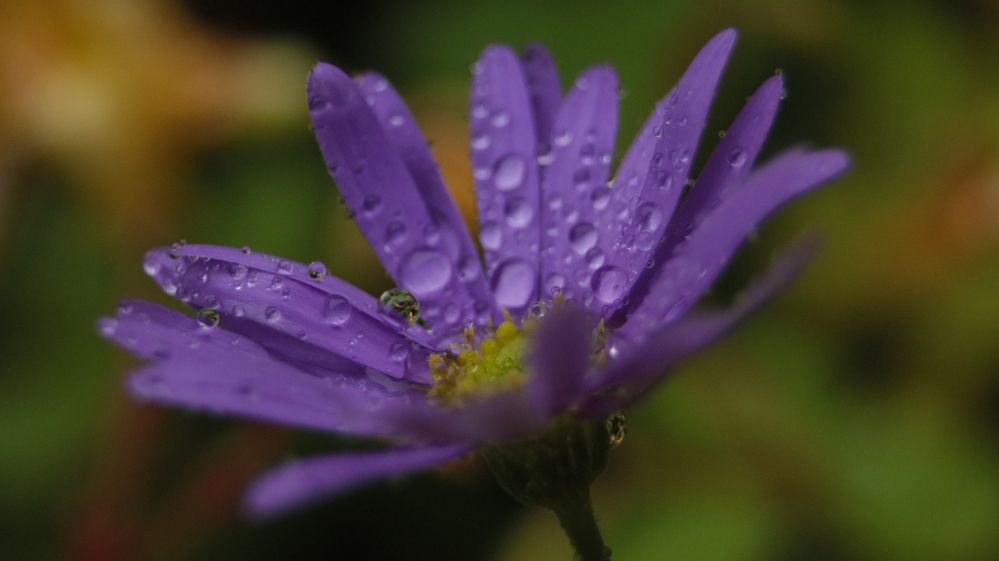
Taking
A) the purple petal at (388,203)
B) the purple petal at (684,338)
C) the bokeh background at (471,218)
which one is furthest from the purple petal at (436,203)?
the bokeh background at (471,218)

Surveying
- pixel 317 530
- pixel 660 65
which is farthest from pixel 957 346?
pixel 317 530

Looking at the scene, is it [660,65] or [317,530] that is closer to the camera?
[317,530]

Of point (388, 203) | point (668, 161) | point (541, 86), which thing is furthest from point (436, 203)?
point (668, 161)

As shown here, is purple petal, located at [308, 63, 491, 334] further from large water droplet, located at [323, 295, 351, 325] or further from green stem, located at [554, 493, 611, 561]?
green stem, located at [554, 493, 611, 561]

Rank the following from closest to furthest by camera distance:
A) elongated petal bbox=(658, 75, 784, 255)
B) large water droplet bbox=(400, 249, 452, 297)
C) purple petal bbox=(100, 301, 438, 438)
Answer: purple petal bbox=(100, 301, 438, 438) < elongated petal bbox=(658, 75, 784, 255) < large water droplet bbox=(400, 249, 452, 297)

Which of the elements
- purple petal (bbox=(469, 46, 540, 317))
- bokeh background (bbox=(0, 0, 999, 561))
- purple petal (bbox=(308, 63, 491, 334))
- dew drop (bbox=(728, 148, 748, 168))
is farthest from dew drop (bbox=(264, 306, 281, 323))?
bokeh background (bbox=(0, 0, 999, 561))

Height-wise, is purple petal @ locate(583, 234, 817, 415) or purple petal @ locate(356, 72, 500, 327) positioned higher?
purple petal @ locate(583, 234, 817, 415)

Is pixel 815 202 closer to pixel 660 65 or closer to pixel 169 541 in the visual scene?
pixel 660 65

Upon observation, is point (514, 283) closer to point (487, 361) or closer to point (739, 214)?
point (487, 361)
